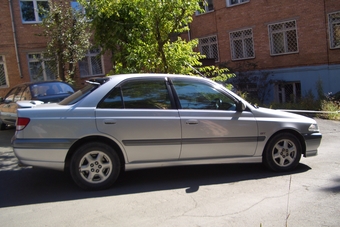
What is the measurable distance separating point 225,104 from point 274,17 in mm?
13260

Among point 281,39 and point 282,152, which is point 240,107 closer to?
point 282,152

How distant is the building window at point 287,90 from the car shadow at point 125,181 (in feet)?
39.0

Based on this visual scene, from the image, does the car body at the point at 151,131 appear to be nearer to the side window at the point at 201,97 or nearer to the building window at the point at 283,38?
the side window at the point at 201,97

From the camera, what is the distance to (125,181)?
607cm

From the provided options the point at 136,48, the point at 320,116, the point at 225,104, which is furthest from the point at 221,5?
the point at 225,104

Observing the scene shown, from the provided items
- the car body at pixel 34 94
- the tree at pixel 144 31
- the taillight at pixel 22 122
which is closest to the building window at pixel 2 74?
the car body at pixel 34 94

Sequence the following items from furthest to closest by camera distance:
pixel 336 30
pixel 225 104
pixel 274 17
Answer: pixel 274 17 < pixel 336 30 < pixel 225 104

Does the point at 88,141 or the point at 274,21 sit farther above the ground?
the point at 274,21

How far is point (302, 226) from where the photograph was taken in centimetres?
422

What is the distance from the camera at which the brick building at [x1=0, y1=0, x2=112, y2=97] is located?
1938 centimetres

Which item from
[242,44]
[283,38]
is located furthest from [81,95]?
[242,44]

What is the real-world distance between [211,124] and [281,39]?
13.5 meters

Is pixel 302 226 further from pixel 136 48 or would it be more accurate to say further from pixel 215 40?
pixel 215 40

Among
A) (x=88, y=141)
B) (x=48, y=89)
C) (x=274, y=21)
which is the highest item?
(x=274, y=21)
